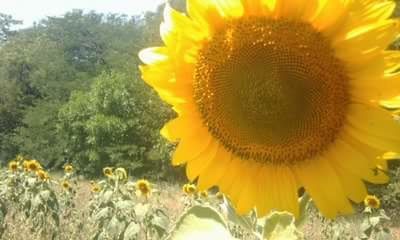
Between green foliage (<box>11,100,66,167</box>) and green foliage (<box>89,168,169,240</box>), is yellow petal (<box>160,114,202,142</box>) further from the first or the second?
green foliage (<box>11,100,66,167</box>)

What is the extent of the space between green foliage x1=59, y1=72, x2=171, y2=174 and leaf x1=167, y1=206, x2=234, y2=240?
25980 mm

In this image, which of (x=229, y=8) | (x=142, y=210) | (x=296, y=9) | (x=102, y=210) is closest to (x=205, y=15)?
(x=229, y=8)

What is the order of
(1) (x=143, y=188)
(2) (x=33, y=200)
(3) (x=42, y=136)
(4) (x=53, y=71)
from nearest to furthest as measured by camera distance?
1. (1) (x=143, y=188)
2. (2) (x=33, y=200)
3. (3) (x=42, y=136)
4. (4) (x=53, y=71)

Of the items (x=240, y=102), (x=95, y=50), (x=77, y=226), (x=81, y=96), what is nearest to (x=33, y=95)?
(x=81, y=96)

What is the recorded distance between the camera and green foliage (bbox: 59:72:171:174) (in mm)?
29156

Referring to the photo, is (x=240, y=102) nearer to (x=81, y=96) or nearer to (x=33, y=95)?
(x=81, y=96)

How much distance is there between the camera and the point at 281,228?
3.19ft

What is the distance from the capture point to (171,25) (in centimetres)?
117

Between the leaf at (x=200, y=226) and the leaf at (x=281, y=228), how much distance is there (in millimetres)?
62

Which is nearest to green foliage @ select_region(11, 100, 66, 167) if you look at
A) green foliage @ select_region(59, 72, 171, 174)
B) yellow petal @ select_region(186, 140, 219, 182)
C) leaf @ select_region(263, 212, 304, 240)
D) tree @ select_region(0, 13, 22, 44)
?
green foliage @ select_region(59, 72, 171, 174)

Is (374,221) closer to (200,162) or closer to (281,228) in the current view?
(200,162)

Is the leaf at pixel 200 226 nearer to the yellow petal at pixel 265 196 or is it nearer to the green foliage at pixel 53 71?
the yellow petal at pixel 265 196

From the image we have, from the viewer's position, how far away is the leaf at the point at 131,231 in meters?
6.05

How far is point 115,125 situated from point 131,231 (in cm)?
2464
